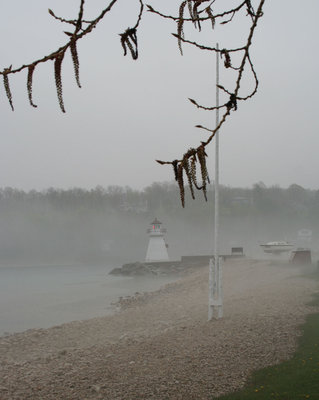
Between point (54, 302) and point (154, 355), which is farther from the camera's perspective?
point (54, 302)

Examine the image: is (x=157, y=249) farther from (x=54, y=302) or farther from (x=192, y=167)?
(x=192, y=167)

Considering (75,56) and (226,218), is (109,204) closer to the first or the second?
(226,218)

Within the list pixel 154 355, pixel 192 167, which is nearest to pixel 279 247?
pixel 154 355

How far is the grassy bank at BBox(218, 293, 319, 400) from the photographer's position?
7.63 metres

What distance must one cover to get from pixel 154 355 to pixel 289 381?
11.6ft

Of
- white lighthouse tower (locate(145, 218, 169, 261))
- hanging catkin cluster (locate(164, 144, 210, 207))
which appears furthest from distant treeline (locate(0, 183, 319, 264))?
hanging catkin cluster (locate(164, 144, 210, 207))

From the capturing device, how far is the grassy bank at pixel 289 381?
763 centimetres

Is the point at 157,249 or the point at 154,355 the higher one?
the point at 154,355

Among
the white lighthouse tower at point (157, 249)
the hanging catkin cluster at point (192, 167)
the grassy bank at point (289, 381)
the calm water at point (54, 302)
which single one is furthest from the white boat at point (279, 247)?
the hanging catkin cluster at point (192, 167)

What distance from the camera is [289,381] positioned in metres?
8.18

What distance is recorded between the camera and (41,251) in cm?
10931

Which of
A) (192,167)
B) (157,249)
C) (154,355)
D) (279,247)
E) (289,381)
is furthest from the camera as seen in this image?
(157,249)

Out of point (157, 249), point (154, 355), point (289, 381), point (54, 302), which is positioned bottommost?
point (54, 302)

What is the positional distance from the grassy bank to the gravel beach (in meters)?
0.31
